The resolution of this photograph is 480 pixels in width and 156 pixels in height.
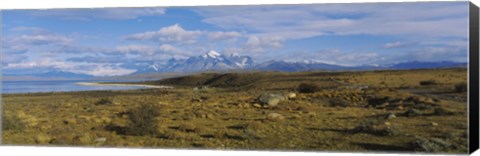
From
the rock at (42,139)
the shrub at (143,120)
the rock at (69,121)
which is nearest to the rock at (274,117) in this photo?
the shrub at (143,120)

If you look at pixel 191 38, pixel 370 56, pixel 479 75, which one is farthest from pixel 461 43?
pixel 191 38

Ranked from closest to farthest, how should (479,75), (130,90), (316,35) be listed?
(479,75) < (316,35) < (130,90)

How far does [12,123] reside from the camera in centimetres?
1761

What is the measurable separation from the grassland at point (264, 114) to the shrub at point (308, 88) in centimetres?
3

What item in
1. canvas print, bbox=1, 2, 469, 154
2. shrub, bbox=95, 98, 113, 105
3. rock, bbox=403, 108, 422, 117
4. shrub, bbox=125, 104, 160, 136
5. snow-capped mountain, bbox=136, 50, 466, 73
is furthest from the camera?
shrub, bbox=95, 98, 113, 105

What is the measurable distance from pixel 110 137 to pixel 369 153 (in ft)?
16.4

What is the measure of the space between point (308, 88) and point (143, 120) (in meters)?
3.16

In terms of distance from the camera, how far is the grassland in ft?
50.0

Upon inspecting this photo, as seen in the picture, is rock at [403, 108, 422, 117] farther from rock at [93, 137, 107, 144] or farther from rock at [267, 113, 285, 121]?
rock at [93, 137, 107, 144]

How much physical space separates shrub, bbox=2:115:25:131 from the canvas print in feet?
0.08

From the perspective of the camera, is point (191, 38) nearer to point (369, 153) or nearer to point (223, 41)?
point (223, 41)

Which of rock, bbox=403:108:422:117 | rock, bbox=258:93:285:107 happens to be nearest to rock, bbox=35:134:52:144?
rock, bbox=258:93:285:107

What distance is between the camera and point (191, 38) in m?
16.6

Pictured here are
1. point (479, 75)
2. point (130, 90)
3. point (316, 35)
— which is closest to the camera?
point (479, 75)
